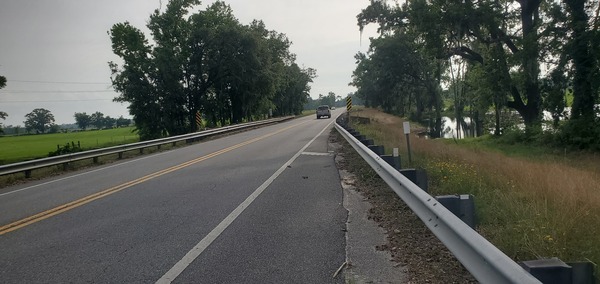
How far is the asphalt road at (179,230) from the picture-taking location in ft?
13.3

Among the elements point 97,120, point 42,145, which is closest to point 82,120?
point 97,120

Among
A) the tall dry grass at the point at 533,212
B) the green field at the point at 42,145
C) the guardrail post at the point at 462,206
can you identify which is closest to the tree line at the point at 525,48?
the tall dry grass at the point at 533,212

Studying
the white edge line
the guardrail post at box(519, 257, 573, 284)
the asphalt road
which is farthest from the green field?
the guardrail post at box(519, 257, 573, 284)

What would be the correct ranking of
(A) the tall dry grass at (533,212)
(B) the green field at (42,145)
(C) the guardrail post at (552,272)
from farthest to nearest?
(B) the green field at (42,145)
(A) the tall dry grass at (533,212)
(C) the guardrail post at (552,272)

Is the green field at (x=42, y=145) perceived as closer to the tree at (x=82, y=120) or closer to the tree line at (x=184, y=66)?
the tree line at (x=184, y=66)

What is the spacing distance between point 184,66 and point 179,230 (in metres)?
40.9

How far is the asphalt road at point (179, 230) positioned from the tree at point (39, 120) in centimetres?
15444

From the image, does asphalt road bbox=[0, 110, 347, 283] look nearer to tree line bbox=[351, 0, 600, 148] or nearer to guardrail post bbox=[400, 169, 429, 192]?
guardrail post bbox=[400, 169, 429, 192]

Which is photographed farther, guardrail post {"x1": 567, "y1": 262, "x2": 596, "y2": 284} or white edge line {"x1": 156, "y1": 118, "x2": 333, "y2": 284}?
white edge line {"x1": 156, "y1": 118, "x2": 333, "y2": 284}

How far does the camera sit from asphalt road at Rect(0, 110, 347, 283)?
4.04 metres

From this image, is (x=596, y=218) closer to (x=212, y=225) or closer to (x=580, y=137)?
(x=212, y=225)

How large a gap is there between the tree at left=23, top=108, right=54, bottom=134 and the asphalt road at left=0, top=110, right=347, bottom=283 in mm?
154435

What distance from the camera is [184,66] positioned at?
43.4m

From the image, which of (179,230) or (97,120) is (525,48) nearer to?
(179,230)
